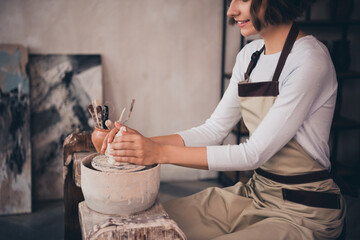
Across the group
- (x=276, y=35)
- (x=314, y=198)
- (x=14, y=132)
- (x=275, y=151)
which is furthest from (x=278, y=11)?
(x=14, y=132)

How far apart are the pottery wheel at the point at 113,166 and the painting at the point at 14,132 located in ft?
5.88

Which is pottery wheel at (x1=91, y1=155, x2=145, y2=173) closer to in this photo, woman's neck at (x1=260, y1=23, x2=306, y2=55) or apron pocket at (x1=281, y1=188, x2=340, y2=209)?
apron pocket at (x1=281, y1=188, x2=340, y2=209)

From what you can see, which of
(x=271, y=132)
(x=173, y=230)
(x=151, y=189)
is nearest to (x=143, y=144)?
(x=151, y=189)

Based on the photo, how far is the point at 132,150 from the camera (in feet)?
3.59

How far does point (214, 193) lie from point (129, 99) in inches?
71.4

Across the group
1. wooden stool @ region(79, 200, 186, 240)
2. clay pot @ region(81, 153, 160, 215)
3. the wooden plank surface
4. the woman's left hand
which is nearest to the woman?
the woman's left hand

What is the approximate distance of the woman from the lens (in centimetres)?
115

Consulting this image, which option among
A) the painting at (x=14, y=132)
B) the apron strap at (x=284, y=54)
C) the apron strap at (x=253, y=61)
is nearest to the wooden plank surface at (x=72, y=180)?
the apron strap at (x=253, y=61)

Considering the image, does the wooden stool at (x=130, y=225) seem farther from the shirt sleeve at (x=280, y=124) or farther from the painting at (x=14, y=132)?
the painting at (x=14, y=132)

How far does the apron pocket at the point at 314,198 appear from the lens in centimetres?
119

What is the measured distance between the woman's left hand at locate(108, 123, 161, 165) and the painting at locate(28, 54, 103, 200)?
184cm

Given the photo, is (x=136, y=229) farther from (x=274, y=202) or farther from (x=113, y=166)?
(x=274, y=202)

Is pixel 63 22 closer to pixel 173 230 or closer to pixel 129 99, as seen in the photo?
pixel 129 99

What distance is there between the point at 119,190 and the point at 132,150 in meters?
0.15
